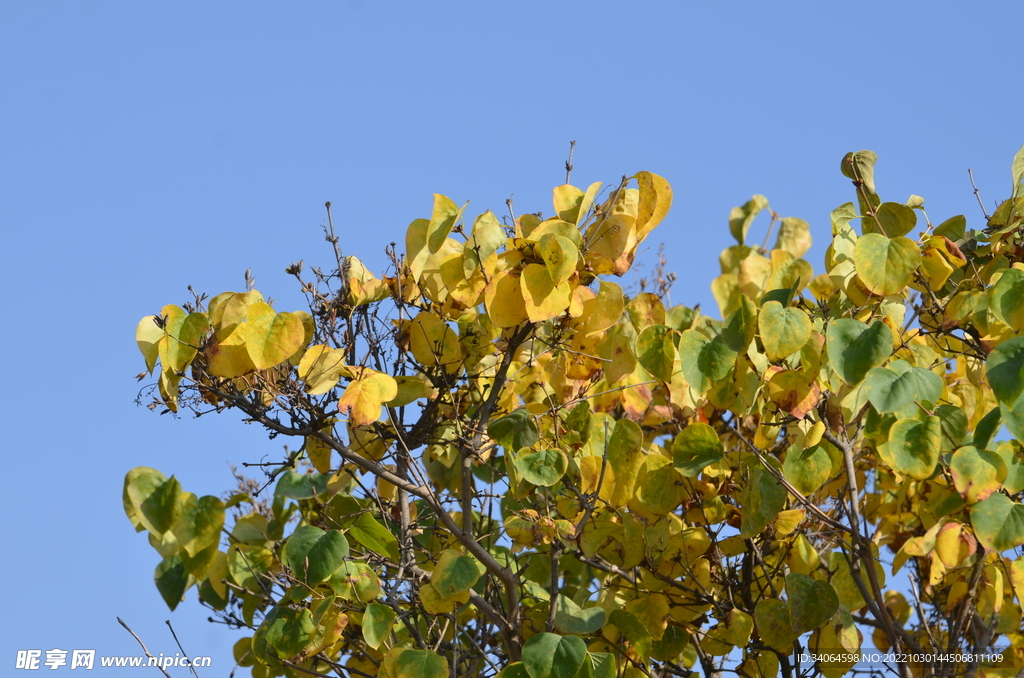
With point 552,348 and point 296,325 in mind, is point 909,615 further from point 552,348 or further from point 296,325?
point 296,325

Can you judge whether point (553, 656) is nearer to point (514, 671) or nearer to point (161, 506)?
point (514, 671)

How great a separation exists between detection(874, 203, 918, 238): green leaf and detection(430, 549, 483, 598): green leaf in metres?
0.96

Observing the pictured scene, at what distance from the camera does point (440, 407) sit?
1951 millimetres

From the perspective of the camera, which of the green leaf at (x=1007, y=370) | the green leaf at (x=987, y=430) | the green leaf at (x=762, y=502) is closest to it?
the green leaf at (x=1007, y=370)

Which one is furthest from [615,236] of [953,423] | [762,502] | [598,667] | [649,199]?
[598,667]

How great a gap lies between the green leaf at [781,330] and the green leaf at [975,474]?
0.97 feet

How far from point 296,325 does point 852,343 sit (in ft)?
3.01

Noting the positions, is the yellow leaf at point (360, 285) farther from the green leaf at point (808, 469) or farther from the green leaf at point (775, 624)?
the green leaf at point (775, 624)

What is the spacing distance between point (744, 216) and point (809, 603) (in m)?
1.31

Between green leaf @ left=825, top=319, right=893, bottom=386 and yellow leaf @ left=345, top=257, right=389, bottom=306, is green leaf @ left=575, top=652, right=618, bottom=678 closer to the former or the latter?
green leaf @ left=825, top=319, right=893, bottom=386

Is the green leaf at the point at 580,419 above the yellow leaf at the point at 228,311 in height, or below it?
below

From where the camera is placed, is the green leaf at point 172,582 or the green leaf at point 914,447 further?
the green leaf at point 172,582

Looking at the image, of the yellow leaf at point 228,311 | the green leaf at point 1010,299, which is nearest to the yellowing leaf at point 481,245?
the yellow leaf at point 228,311

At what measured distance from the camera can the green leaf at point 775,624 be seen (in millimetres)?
1728
